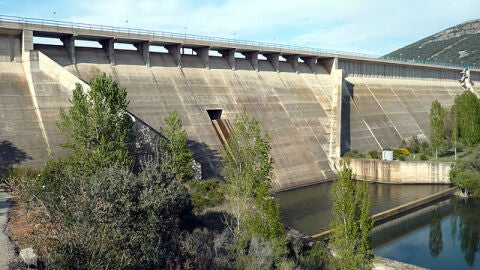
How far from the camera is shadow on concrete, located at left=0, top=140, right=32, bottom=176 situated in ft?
73.9

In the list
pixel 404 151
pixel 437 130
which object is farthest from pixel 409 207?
pixel 437 130

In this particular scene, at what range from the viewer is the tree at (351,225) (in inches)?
548

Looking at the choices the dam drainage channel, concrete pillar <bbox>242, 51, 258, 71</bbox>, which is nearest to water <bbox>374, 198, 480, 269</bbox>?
the dam drainage channel

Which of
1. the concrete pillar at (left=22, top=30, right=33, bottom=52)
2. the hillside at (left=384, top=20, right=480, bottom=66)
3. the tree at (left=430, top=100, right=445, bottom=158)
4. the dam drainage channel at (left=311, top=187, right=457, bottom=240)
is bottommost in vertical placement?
the dam drainage channel at (left=311, top=187, right=457, bottom=240)

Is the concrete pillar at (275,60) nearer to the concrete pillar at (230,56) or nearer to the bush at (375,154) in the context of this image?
the concrete pillar at (230,56)

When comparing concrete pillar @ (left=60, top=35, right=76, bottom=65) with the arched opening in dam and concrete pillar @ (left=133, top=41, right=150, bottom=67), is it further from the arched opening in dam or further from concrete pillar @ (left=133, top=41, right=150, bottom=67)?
concrete pillar @ (left=133, top=41, right=150, bottom=67)

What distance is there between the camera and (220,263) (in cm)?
1334

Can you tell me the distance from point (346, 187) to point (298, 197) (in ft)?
55.3

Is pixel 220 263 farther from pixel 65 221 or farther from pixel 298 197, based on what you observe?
pixel 298 197

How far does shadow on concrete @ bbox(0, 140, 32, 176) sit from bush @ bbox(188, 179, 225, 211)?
8.79m

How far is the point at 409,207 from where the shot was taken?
29219mm

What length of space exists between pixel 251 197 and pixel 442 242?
13267mm

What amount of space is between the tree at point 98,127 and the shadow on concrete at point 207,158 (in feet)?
26.7

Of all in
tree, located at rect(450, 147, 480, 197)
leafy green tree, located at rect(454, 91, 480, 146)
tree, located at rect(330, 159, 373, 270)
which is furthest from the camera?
leafy green tree, located at rect(454, 91, 480, 146)
